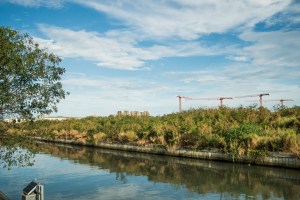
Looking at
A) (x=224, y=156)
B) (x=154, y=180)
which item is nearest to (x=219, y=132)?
(x=224, y=156)

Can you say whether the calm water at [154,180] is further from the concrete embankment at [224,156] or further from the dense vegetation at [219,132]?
the dense vegetation at [219,132]

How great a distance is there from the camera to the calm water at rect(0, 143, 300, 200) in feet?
51.6

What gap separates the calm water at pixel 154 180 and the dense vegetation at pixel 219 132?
168cm

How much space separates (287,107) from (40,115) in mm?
25908

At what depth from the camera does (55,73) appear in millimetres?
14883

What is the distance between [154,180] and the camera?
19469 mm

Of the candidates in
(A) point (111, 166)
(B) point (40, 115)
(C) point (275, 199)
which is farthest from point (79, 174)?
(C) point (275, 199)

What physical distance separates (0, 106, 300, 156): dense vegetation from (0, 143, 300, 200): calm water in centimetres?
168

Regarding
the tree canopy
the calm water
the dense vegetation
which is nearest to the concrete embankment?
the dense vegetation

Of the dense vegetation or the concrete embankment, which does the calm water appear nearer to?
the concrete embankment

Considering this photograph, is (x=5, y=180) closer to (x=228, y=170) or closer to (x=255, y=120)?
(x=228, y=170)

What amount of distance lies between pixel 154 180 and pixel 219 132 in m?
11.2

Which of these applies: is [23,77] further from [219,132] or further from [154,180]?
[219,132]

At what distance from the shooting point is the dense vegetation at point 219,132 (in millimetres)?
23594
